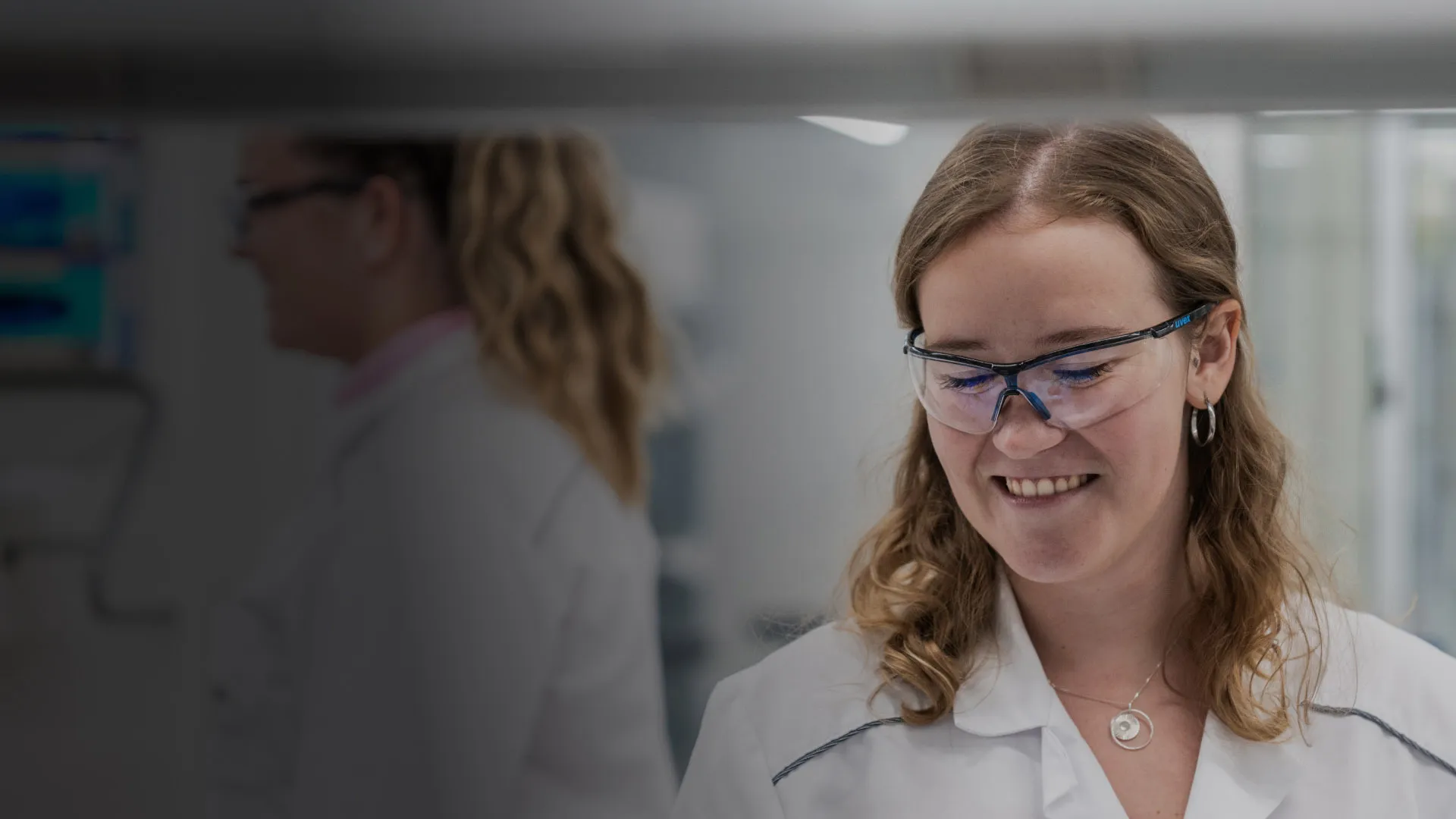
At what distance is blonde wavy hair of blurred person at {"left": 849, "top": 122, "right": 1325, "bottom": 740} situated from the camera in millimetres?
953

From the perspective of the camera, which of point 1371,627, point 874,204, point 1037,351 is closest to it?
point 874,204

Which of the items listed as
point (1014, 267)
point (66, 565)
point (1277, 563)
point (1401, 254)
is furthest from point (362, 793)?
point (1401, 254)

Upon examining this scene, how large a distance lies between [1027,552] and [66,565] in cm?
80

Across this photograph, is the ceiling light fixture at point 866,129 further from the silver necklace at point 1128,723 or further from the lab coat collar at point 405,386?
the silver necklace at point 1128,723

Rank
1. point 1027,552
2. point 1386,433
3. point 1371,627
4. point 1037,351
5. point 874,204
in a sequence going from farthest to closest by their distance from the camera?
1. point 1386,433
2. point 1371,627
3. point 1027,552
4. point 1037,351
5. point 874,204

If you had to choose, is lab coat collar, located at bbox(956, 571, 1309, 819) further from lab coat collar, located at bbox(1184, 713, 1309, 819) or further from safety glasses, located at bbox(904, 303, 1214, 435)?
safety glasses, located at bbox(904, 303, 1214, 435)

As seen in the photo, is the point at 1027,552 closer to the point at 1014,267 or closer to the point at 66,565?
the point at 1014,267

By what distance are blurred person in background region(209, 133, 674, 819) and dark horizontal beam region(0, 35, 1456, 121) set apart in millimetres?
78

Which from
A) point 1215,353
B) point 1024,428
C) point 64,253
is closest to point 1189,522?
point 1215,353

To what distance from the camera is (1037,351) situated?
937mm

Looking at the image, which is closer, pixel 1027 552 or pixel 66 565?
pixel 66 565

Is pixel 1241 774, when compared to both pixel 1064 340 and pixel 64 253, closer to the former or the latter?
pixel 1064 340

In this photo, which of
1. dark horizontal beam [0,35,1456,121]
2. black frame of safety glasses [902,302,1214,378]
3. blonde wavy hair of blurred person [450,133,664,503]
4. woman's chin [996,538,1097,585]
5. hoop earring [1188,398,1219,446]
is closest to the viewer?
dark horizontal beam [0,35,1456,121]

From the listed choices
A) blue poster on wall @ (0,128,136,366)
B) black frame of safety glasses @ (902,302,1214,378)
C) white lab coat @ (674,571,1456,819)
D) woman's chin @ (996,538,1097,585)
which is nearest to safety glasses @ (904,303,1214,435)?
black frame of safety glasses @ (902,302,1214,378)
